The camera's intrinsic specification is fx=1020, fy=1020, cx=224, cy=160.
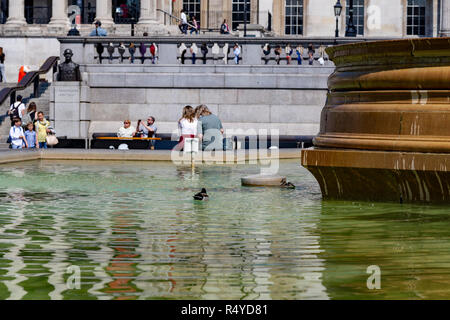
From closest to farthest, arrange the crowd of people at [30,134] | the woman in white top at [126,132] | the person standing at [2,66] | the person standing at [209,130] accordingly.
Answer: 1. the person standing at [209,130]
2. the crowd of people at [30,134]
3. the woman in white top at [126,132]
4. the person standing at [2,66]

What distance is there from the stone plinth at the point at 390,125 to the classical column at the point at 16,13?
50.1 m

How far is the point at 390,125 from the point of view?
9.76 m

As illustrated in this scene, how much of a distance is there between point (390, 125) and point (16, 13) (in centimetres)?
5180

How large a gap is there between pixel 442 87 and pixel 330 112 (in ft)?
4.83

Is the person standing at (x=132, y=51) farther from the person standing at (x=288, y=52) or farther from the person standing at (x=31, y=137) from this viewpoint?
the person standing at (x=31, y=137)

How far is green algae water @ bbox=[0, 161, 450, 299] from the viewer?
5586 millimetres

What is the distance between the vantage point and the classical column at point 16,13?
58.6 meters

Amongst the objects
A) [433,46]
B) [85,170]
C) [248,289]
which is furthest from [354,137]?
[85,170]

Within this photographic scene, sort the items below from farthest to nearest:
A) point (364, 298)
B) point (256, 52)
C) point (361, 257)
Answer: point (256, 52) → point (361, 257) → point (364, 298)

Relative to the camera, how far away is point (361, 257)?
261 inches

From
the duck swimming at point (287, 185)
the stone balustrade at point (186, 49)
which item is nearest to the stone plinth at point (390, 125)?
the duck swimming at point (287, 185)

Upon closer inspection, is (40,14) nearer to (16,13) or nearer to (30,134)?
(16,13)

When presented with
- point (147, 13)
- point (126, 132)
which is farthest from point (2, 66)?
point (126, 132)

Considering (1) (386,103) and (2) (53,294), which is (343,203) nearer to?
(1) (386,103)
